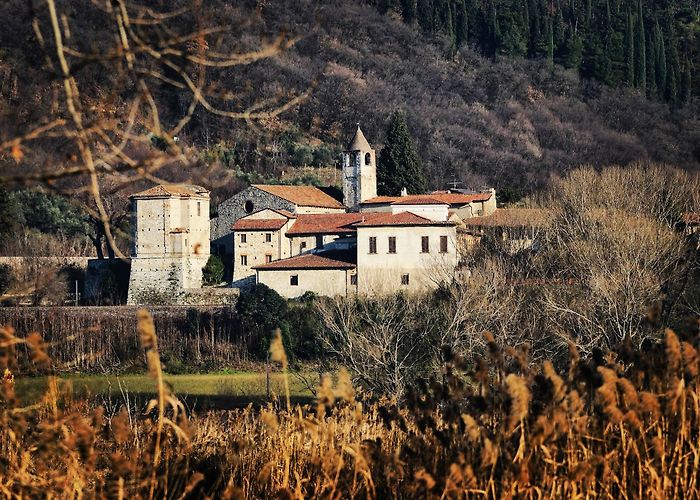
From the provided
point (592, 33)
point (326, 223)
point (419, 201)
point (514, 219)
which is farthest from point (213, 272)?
point (592, 33)

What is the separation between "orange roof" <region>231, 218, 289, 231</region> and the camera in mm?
45013

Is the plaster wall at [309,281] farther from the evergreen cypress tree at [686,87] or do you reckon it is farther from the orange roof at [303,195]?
the evergreen cypress tree at [686,87]

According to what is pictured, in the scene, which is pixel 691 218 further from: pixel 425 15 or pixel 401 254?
pixel 425 15

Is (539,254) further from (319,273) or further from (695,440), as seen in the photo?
(695,440)

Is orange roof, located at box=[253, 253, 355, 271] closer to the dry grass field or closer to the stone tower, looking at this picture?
the stone tower

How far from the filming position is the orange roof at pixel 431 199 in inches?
1807

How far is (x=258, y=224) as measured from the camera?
45406 millimetres

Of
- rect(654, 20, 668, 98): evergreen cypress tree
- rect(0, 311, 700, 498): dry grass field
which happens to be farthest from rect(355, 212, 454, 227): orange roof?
rect(654, 20, 668, 98): evergreen cypress tree

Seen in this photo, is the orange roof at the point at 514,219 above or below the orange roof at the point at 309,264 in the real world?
above

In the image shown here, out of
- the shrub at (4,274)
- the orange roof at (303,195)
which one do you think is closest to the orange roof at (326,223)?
the orange roof at (303,195)

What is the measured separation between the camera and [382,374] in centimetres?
2859

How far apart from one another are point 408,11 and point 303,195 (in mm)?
57515

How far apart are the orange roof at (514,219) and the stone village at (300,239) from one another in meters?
0.63

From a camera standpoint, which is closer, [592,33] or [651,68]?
[651,68]
